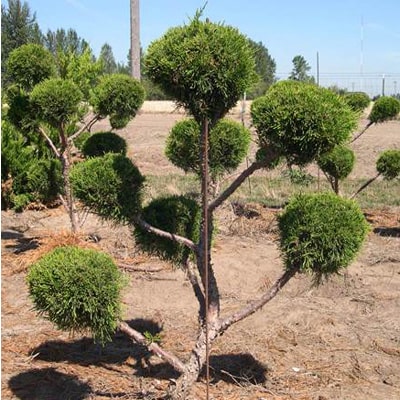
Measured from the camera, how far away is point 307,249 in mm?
3068

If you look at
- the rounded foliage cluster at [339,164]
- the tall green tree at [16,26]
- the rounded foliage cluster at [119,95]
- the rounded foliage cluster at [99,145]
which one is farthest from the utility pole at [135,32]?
the tall green tree at [16,26]

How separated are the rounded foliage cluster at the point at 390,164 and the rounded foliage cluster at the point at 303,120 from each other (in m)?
6.29

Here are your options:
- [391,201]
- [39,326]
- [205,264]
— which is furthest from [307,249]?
[391,201]

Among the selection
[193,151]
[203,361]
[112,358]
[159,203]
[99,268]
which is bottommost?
[112,358]

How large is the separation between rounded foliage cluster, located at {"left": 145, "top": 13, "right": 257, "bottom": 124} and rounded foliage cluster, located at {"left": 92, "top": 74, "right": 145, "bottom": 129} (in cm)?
349

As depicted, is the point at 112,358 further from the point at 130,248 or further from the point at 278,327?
the point at 130,248

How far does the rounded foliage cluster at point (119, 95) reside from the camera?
6320 millimetres

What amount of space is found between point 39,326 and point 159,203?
1954 mm

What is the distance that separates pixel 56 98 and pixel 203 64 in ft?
12.2

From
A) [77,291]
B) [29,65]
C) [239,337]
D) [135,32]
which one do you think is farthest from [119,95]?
[77,291]

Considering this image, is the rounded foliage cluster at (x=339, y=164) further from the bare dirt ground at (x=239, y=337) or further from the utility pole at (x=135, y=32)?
the utility pole at (x=135, y=32)

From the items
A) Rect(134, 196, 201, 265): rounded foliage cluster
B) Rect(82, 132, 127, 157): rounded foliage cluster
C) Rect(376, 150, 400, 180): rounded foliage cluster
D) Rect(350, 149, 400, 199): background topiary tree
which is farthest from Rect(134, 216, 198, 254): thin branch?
Rect(376, 150, 400, 180): rounded foliage cluster

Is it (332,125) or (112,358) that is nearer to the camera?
(332,125)

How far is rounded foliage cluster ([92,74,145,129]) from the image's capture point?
6.32 metres
